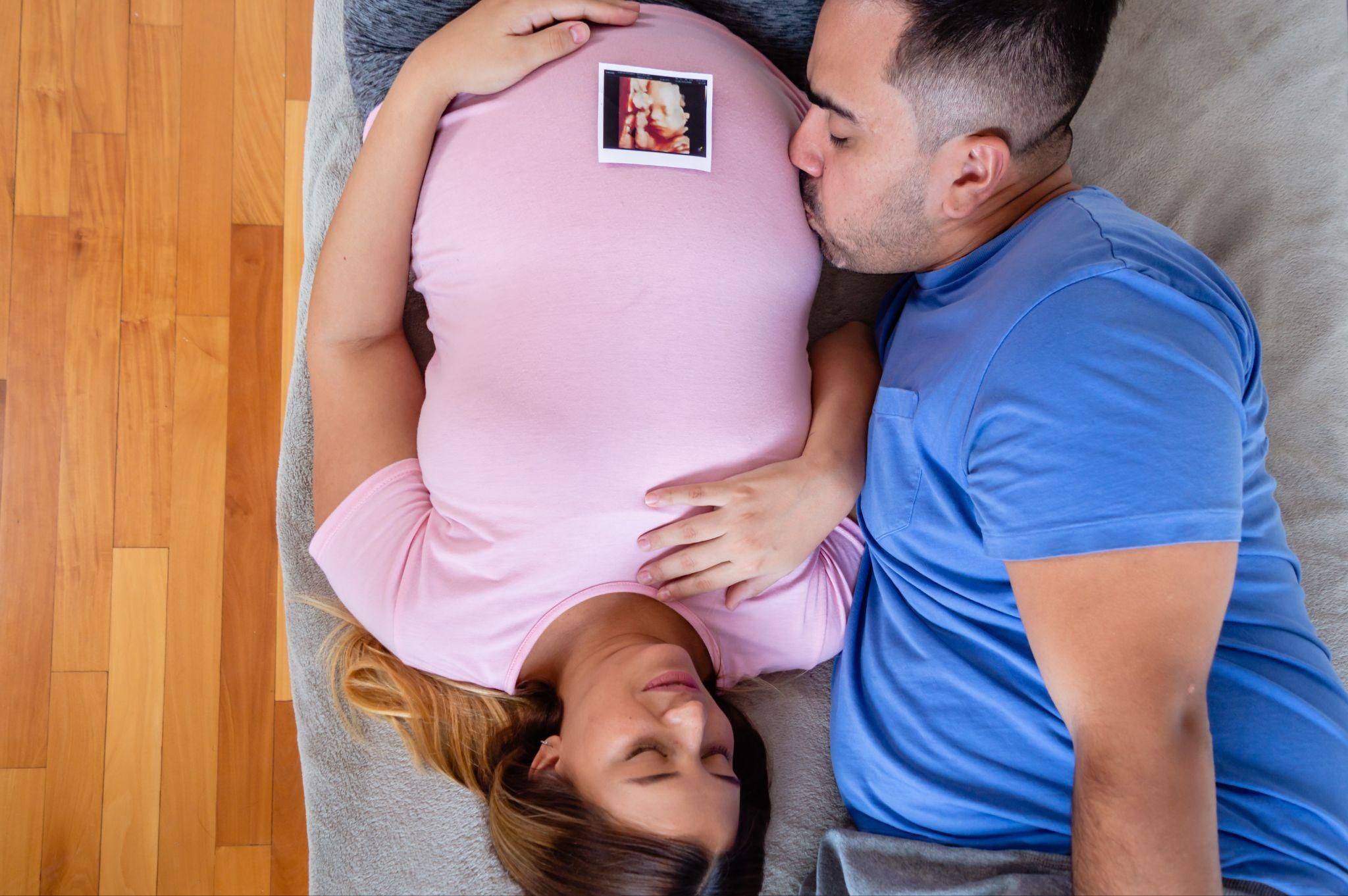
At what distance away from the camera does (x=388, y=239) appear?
129 centimetres

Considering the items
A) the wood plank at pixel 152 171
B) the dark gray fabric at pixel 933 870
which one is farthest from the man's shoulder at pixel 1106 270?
the wood plank at pixel 152 171

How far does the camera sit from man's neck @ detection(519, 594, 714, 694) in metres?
1.19

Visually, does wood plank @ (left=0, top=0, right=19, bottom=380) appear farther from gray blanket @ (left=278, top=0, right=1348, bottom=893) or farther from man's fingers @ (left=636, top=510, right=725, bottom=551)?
man's fingers @ (left=636, top=510, right=725, bottom=551)

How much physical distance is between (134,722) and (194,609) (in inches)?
9.3

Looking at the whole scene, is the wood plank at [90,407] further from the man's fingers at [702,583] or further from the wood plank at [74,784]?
the man's fingers at [702,583]

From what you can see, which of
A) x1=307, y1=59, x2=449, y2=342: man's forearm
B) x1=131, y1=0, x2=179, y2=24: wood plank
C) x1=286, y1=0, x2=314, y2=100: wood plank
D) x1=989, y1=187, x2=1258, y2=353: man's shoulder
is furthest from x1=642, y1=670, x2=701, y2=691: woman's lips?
x1=131, y1=0, x2=179, y2=24: wood plank

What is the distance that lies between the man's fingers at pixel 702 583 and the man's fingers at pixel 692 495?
106mm

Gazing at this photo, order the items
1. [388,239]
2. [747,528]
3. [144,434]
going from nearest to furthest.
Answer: [747,528], [388,239], [144,434]

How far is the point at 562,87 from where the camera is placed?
1.21m

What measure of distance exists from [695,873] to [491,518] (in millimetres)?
513

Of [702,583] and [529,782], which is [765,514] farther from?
[529,782]

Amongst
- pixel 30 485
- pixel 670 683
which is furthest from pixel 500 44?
pixel 30 485

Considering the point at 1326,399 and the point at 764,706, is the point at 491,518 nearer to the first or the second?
the point at 764,706

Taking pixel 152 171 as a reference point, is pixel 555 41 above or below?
above
